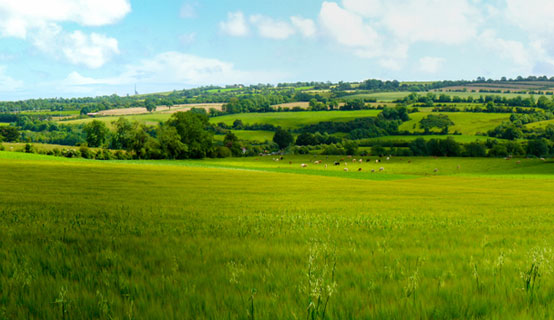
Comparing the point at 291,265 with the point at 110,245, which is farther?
the point at 110,245

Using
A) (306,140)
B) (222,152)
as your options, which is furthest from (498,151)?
(222,152)

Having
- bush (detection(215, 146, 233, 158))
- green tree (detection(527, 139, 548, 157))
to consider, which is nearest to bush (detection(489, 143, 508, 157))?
green tree (detection(527, 139, 548, 157))

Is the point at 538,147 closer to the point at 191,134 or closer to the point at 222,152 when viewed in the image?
the point at 222,152

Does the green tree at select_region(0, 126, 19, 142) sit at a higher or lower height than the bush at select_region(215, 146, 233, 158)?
higher

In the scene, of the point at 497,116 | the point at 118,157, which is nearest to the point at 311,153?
the point at 118,157

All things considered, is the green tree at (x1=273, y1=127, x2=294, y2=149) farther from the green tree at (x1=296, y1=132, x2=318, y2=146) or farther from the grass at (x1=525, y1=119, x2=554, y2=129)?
the grass at (x1=525, y1=119, x2=554, y2=129)

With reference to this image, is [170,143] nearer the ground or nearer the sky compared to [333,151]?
nearer the sky

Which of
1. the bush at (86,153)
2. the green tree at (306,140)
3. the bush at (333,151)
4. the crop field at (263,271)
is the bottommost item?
the bush at (333,151)

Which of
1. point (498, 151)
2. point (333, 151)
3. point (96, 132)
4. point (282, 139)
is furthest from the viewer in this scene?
point (282, 139)

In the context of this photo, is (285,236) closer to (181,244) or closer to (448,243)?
(181,244)

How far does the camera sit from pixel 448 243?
9.00m

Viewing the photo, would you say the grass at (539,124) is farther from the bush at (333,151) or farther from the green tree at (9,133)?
the green tree at (9,133)

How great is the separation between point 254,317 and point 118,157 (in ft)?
409

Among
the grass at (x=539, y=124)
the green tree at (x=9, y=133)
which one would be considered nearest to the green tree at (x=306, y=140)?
the grass at (x=539, y=124)
